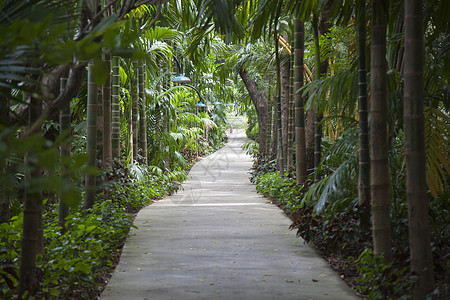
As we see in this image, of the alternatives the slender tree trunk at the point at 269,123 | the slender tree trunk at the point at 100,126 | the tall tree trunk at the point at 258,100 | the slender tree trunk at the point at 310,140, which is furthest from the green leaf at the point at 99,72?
the tall tree trunk at the point at 258,100

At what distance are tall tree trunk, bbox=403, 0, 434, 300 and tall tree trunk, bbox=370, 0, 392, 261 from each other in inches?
29.1

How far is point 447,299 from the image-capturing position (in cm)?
367

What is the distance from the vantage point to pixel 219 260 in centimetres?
586

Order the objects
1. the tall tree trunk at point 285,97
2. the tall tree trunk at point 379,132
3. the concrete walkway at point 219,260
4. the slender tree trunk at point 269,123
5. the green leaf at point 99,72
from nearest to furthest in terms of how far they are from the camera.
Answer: the green leaf at point 99,72
the tall tree trunk at point 379,132
the concrete walkway at point 219,260
the tall tree trunk at point 285,97
the slender tree trunk at point 269,123

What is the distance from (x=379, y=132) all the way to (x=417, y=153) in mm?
782

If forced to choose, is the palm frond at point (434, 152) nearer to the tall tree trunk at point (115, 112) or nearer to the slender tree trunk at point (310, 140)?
the slender tree trunk at point (310, 140)

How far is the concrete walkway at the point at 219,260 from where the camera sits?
4.63m

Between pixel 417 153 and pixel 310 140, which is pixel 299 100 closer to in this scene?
pixel 310 140

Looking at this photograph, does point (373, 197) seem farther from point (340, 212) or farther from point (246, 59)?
point (246, 59)

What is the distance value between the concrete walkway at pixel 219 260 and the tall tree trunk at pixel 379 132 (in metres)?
0.55

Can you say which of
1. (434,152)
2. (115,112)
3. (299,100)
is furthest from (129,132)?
(434,152)

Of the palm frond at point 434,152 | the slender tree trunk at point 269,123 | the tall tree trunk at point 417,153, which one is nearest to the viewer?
the tall tree trunk at point 417,153

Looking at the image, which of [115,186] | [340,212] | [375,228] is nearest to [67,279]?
[375,228]

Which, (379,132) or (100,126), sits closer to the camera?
(379,132)
